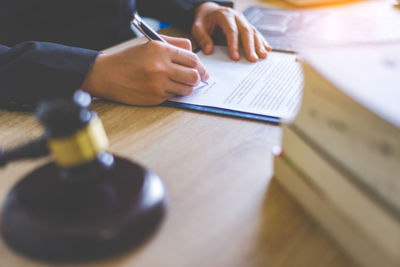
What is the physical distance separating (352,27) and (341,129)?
0.92 m

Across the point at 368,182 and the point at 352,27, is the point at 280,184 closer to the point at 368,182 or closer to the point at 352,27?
the point at 368,182

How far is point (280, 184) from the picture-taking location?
500mm

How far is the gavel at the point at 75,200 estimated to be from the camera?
0.38 meters

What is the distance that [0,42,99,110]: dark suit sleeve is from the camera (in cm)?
73

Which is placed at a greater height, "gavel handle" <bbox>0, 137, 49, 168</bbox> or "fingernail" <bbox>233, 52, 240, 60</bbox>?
"gavel handle" <bbox>0, 137, 49, 168</bbox>

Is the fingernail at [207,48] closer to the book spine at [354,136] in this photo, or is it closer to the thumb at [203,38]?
the thumb at [203,38]

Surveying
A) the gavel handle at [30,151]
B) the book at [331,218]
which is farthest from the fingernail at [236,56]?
the gavel handle at [30,151]

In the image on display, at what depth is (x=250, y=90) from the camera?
77cm

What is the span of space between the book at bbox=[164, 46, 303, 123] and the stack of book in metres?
0.19

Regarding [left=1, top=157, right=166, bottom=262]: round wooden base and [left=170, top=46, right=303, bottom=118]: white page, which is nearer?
[left=1, top=157, right=166, bottom=262]: round wooden base

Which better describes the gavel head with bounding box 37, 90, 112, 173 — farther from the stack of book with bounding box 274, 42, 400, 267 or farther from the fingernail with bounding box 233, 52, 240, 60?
the fingernail with bounding box 233, 52, 240, 60

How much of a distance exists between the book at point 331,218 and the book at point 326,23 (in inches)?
23.4

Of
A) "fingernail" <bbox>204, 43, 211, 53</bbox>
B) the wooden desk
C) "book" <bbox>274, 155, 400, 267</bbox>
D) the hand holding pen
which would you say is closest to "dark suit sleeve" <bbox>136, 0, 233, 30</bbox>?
"fingernail" <bbox>204, 43, 211, 53</bbox>

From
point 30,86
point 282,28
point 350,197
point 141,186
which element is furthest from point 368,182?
point 282,28
